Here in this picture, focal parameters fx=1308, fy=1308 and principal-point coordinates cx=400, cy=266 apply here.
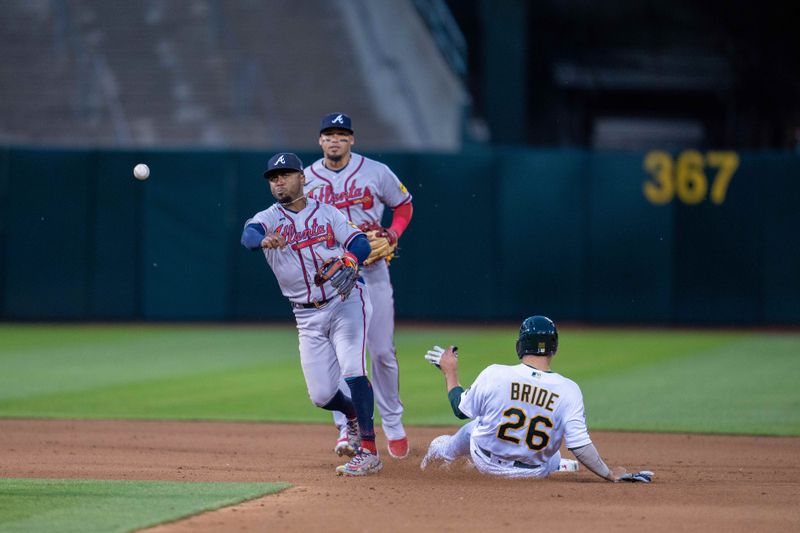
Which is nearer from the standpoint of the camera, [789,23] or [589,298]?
[589,298]

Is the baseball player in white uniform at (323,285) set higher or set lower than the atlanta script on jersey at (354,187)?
lower

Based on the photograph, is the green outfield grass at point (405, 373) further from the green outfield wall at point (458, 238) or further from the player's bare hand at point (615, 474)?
the player's bare hand at point (615, 474)

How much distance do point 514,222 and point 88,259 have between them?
6.59 meters

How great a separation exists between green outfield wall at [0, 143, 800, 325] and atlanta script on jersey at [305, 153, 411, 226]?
1112 cm

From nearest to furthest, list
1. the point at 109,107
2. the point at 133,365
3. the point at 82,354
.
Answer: the point at 133,365, the point at 82,354, the point at 109,107

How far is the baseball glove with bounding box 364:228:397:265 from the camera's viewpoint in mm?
8508

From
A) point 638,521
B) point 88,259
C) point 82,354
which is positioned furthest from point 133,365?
point 638,521

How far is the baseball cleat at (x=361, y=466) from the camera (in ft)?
25.1

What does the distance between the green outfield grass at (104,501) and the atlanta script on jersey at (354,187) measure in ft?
7.28

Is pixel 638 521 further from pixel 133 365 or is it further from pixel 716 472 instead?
pixel 133 365

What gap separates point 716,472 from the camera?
26.4 feet

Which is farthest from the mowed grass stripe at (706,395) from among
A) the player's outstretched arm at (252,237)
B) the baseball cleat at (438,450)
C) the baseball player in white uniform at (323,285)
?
the player's outstretched arm at (252,237)

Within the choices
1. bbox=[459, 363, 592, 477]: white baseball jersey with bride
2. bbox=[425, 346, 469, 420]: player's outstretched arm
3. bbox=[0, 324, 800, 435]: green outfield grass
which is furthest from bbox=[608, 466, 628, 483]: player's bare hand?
bbox=[0, 324, 800, 435]: green outfield grass

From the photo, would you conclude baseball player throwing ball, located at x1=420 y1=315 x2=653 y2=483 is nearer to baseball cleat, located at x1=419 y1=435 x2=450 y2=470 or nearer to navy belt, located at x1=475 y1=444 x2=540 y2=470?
navy belt, located at x1=475 y1=444 x2=540 y2=470
